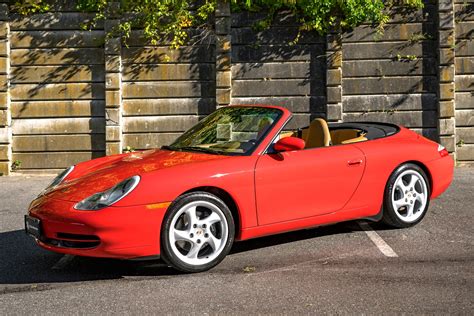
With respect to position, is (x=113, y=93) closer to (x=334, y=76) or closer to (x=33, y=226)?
(x=334, y=76)

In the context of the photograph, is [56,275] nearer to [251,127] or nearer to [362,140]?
[251,127]

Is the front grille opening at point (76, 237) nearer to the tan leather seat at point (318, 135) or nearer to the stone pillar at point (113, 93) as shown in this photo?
the tan leather seat at point (318, 135)

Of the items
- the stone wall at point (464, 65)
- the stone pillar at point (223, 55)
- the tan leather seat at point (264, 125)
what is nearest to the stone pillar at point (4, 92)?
A: the stone pillar at point (223, 55)

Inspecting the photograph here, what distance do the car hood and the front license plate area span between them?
23 centimetres

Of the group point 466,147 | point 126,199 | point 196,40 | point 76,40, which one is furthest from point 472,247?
point 76,40

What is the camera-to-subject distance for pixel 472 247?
5.82 metres

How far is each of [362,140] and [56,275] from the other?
300cm

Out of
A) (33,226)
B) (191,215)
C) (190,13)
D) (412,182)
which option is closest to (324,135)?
(412,182)

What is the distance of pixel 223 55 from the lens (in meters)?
11.6

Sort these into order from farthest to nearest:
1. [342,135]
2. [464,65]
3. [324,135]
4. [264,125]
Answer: [464,65] → [342,135] → [324,135] → [264,125]

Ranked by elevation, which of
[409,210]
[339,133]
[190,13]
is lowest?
[409,210]

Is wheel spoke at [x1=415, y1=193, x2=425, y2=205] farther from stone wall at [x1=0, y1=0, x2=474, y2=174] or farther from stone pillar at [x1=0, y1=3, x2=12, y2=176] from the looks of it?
stone pillar at [x1=0, y1=3, x2=12, y2=176]

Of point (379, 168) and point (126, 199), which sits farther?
point (379, 168)

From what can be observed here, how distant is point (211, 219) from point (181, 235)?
0.27 metres
